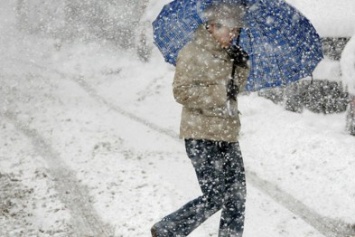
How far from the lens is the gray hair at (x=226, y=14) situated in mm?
3346

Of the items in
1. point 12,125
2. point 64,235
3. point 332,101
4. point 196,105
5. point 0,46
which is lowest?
point 0,46

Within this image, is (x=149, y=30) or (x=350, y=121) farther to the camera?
(x=149, y=30)

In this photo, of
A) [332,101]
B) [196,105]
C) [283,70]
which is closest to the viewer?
[196,105]

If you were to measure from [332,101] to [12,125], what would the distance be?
6316mm

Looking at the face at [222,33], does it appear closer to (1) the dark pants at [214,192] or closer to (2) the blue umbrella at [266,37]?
(2) the blue umbrella at [266,37]

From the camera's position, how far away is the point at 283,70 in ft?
13.5

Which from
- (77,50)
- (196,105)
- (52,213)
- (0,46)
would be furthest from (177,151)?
(0,46)

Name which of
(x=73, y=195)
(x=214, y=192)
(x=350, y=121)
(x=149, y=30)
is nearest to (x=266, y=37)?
(x=214, y=192)

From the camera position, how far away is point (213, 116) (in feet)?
11.7

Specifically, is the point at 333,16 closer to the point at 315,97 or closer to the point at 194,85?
the point at 315,97

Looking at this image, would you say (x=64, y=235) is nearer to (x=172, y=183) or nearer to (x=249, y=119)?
(x=172, y=183)

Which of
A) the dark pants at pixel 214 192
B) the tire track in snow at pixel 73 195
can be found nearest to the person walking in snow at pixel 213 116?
the dark pants at pixel 214 192

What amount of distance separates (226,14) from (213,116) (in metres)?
0.74

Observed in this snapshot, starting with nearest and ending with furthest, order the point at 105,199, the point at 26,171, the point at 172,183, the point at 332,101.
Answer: the point at 105,199 < the point at 172,183 < the point at 26,171 < the point at 332,101
